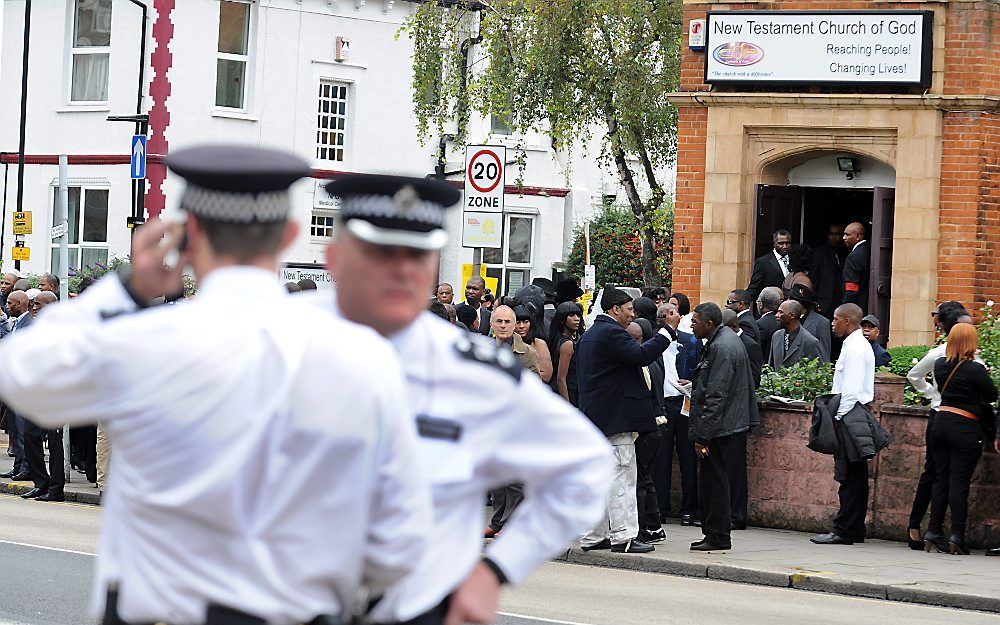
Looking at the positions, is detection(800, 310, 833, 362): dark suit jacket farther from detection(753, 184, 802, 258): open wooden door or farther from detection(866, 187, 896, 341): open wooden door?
detection(753, 184, 802, 258): open wooden door

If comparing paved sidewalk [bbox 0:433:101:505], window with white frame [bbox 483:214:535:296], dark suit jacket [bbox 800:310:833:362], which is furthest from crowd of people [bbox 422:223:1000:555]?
window with white frame [bbox 483:214:535:296]

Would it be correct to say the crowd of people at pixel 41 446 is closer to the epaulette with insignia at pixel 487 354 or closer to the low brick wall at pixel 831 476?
the low brick wall at pixel 831 476

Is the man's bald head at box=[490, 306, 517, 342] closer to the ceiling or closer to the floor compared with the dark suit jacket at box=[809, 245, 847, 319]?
closer to the floor

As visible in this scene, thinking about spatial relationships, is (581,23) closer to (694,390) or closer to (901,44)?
(901,44)

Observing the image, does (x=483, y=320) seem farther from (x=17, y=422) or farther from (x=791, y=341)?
(x=17, y=422)

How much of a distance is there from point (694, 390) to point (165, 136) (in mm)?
21230

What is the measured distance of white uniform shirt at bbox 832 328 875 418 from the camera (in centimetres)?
1387

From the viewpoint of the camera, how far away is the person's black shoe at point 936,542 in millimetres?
13805

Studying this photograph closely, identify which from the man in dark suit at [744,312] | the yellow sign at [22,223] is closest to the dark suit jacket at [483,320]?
the man in dark suit at [744,312]

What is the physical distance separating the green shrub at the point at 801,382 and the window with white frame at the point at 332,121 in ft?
69.3

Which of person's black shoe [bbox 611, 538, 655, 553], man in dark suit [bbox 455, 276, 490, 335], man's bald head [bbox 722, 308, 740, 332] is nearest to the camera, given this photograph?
person's black shoe [bbox 611, 538, 655, 553]

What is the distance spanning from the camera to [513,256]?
3850 centimetres

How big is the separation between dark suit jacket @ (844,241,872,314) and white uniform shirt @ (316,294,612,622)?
15.9 m

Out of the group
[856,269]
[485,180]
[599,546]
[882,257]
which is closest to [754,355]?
[599,546]
